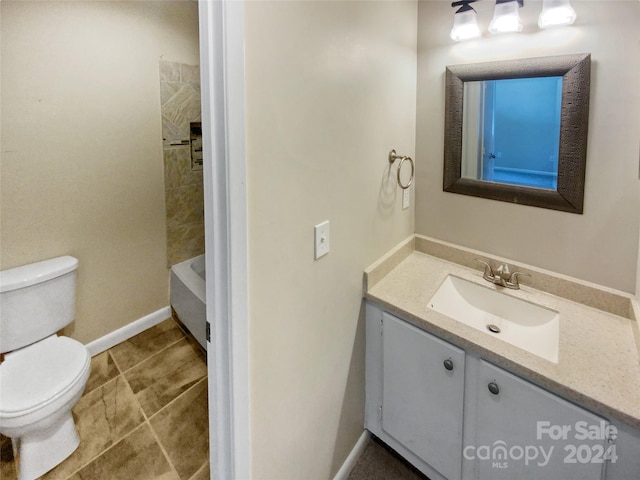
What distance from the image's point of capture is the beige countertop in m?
0.99

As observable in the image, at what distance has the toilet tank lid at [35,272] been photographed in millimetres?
1713

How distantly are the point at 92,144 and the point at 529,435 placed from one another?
2447 millimetres

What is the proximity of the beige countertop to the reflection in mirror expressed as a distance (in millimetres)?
398

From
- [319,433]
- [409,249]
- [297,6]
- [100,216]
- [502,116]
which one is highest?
[297,6]

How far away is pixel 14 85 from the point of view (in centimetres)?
172

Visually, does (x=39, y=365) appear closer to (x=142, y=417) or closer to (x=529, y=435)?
(x=142, y=417)

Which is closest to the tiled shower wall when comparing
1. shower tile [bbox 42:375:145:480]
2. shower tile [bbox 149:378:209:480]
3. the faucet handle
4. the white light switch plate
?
shower tile [bbox 42:375:145:480]

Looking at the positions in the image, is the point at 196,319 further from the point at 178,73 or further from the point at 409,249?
the point at 178,73

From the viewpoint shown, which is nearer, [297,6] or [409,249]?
[297,6]

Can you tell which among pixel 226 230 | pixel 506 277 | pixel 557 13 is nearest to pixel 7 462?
pixel 226 230

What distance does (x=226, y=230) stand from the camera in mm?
884

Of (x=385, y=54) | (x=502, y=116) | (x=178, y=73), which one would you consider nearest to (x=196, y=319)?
(x=178, y=73)

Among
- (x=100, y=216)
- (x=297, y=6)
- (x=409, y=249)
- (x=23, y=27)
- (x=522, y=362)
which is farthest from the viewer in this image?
(x=100, y=216)

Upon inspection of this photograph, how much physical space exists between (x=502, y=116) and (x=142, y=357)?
2417 millimetres
